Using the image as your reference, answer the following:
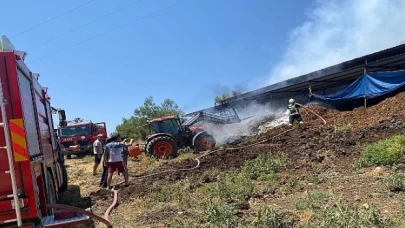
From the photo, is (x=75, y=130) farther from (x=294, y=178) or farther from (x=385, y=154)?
(x=385, y=154)

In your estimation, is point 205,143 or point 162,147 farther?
point 205,143

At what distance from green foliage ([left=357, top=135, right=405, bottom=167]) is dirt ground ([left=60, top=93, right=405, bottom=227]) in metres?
0.27

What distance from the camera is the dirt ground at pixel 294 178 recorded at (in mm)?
6344

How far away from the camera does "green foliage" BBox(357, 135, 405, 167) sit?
7840 mm

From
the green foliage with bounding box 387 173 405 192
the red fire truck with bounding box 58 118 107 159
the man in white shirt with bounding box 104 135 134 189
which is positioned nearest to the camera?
the green foliage with bounding box 387 173 405 192

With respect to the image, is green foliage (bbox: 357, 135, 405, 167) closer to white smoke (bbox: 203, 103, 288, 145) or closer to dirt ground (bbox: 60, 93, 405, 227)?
dirt ground (bbox: 60, 93, 405, 227)

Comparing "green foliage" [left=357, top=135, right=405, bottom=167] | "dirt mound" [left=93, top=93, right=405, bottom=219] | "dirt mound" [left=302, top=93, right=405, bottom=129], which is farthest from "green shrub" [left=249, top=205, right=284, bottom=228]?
"dirt mound" [left=302, top=93, right=405, bottom=129]

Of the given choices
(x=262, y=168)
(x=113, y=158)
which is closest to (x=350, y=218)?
(x=262, y=168)

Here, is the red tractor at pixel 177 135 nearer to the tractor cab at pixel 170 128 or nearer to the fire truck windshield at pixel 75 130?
the tractor cab at pixel 170 128

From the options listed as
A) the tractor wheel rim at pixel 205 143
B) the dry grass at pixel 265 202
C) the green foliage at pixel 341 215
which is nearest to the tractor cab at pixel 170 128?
the tractor wheel rim at pixel 205 143

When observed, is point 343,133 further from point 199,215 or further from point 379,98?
point 199,215

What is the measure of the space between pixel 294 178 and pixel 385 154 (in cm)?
186

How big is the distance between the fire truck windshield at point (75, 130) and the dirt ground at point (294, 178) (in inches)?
391

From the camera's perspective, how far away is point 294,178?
798 cm
